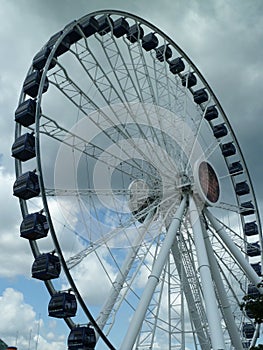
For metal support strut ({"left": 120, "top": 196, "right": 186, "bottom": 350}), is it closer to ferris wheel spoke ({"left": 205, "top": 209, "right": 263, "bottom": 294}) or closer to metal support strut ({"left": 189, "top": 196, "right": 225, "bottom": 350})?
metal support strut ({"left": 189, "top": 196, "right": 225, "bottom": 350})

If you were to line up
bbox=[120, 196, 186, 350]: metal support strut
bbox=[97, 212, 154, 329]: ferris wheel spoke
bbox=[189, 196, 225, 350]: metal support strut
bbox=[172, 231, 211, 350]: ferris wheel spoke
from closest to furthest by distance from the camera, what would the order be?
bbox=[120, 196, 186, 350]: metal support strut
bbox=[189, 196, 225, 350]: metal support strut
bbox=[97, 212, 154, 329]: ferris wheel spoke
bbox=[172, 231, 211, 350]: ferris wheel spoke

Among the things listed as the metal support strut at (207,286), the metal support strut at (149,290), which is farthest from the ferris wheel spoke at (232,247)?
the metal support strut at (149,290)

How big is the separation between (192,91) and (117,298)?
13132 millimetres

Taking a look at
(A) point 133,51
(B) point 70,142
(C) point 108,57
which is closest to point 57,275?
(B) point 70,142

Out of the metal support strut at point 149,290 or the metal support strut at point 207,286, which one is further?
the metal support strut at point 207,286

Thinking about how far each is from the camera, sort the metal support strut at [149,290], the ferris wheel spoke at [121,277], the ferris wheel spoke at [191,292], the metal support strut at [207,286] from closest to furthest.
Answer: the metal support strut at [149,290] → the metal support strut at [207,286] → the ferris wheel spoke at [121,277] → the ferris wheel spoke at [191,292]

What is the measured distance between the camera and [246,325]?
1054 inches

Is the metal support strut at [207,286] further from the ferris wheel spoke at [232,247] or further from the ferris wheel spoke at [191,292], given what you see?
the ferris wheel spoke at [191,292]

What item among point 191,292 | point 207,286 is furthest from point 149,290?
point 191,292

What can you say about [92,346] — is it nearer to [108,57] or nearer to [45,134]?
[45,134]

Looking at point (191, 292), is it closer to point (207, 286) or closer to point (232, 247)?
point (232, 247)

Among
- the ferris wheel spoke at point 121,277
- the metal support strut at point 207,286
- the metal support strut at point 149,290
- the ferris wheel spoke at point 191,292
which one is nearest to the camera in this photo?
the metal support strut at point 149,290

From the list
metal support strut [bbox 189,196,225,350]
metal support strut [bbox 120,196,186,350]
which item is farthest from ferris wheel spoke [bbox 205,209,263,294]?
metal support strut [bbox 120,196,186,350]

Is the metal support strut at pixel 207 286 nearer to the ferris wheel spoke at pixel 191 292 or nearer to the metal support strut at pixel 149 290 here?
the metal support strut at pixel 149 290
